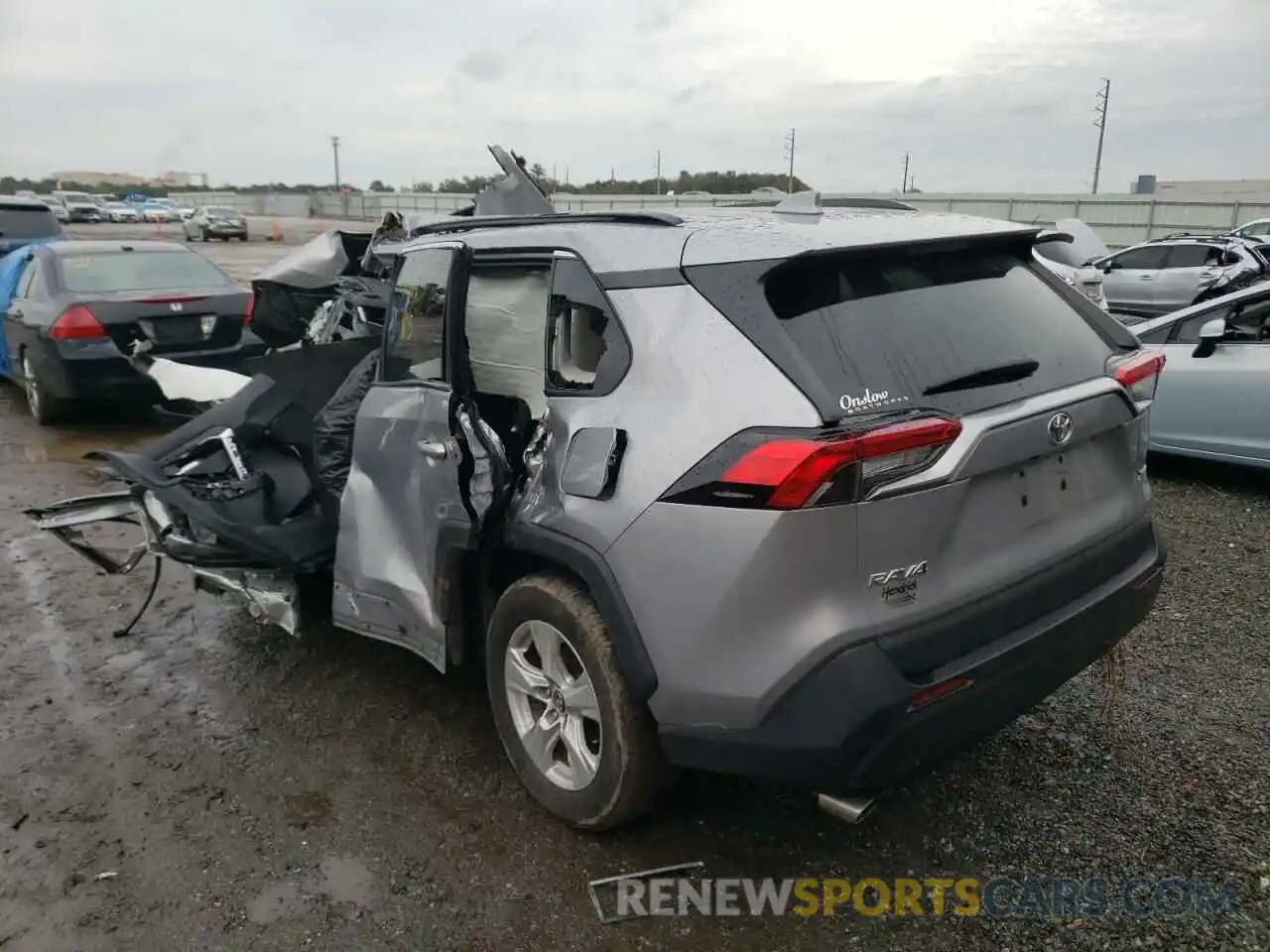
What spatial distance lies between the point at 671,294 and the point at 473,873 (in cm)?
179

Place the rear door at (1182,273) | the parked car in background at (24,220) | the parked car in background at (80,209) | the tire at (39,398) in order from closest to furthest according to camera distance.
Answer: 1. the tire at (39,398)
2. the parked car in background at (24,220)
3. the rear door at (1182,273)
4. the parked car in background at (80,209)

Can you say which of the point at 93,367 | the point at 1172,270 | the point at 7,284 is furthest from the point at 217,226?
the point at 1172,270

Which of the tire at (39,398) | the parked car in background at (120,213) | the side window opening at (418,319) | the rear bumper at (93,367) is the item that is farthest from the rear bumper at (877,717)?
the parked car in background at (120,213)

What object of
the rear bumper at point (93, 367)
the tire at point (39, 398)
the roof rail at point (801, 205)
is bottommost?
the tire at point (39, 398)

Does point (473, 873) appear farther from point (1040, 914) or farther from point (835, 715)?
point (1040, 914)

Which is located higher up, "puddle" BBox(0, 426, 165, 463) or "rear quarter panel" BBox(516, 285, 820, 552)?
"rear quarter panel" BBox(516, 285, 820, 552)

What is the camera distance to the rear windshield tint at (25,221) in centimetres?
1334

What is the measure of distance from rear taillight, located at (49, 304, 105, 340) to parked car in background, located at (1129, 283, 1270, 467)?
26.8ft

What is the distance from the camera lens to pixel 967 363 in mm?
2568

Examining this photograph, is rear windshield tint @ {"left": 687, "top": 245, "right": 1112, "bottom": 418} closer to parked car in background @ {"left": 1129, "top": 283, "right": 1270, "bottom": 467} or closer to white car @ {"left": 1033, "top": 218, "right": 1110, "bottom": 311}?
parked car in background @ {"left": 1129, "top": 283, "right": 1270, "bottom": 467}

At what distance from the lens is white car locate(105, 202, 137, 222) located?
58416 mm

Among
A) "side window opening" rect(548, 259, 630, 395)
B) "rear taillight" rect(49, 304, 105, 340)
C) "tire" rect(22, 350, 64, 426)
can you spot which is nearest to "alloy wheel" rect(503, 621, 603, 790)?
"side window opening" rect(548, 259, 630, 395)

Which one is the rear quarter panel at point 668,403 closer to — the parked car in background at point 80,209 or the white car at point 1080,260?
the white car at point 1080,260

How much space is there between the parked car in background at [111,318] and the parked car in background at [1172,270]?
13510mm
